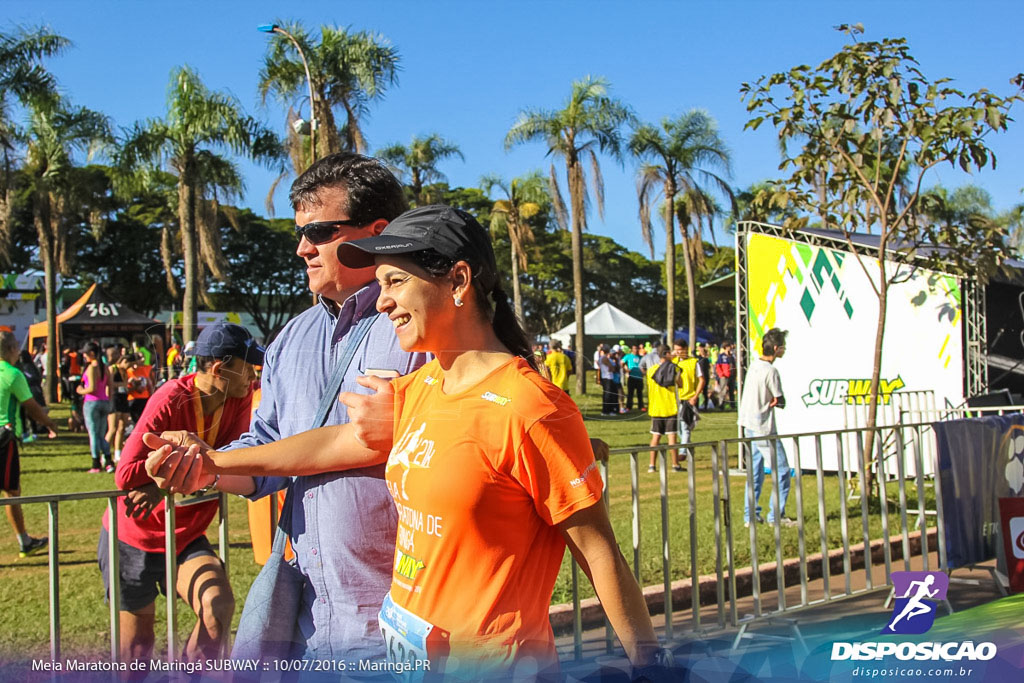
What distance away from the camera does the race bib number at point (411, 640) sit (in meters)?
1.66

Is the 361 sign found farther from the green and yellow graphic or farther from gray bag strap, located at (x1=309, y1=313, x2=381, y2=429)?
gray bag strap, located at (x1=309, y1=313, x2=381, y2=429)

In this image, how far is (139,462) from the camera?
269cm

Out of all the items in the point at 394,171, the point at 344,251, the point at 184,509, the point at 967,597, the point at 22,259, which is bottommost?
the point at 967,597

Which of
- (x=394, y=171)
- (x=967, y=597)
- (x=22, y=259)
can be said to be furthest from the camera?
(x=22, y=259)

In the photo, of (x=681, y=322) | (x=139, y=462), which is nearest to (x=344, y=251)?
(x=139, y=462)

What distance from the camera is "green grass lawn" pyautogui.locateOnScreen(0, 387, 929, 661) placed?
11.4ft

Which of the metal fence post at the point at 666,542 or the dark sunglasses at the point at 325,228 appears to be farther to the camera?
the metal fence post at the point at 666,542

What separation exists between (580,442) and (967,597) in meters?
5.34

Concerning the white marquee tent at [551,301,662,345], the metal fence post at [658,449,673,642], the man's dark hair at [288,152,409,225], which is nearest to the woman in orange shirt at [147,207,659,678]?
the man's dark hair at [288,152,409,225]

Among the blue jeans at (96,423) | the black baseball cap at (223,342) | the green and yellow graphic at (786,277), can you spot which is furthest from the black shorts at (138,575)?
the green and yellow graphic at (786,277)

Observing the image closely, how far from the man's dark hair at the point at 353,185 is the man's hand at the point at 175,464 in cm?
65

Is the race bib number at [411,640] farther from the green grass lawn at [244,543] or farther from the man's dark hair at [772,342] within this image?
the man's dark hair at [772,342]

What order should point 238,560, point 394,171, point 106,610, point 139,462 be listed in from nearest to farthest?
point 394,171 < point 139,462 < point 106,610 < point 238,560

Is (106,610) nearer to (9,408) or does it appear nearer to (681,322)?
(9,408)
